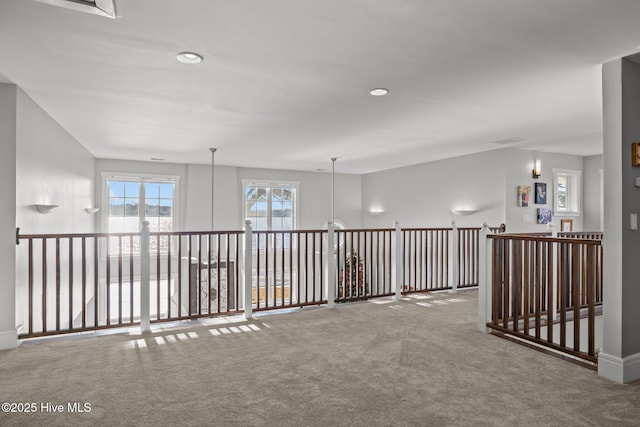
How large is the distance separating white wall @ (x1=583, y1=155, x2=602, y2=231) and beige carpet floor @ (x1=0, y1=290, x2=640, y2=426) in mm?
4826

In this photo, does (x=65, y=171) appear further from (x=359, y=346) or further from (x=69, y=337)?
(x=359, y=346)

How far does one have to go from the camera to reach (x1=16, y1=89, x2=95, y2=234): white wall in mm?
3486

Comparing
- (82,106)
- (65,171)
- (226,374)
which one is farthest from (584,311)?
(65,171)

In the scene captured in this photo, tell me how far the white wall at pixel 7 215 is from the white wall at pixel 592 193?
8.49 meters

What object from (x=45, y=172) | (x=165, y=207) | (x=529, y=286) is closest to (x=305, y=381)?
(x=529, y=286)

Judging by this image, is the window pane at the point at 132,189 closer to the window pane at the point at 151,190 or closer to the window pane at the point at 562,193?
the window pane at the point at 151,190

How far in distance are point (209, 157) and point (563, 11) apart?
6395mm

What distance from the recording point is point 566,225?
274 inches

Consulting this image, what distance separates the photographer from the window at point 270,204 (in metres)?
9.10

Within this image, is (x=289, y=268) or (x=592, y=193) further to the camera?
(x=289, y=268)

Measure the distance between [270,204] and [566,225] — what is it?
20.4 ft

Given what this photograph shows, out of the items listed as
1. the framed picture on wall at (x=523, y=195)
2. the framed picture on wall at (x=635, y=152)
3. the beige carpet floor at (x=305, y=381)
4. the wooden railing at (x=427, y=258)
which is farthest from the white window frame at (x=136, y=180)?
the framed picture on wall at (x=635, y=152)

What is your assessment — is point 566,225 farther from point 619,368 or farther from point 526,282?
point 619,368

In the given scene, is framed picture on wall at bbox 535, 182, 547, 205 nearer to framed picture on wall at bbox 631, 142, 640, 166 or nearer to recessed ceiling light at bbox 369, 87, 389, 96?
framed picture on wall at bbox 631, 142, 640, 166
